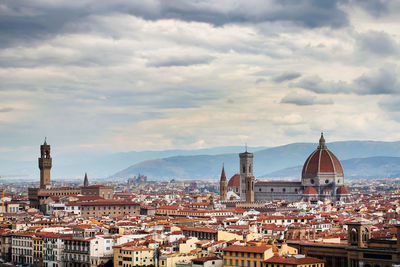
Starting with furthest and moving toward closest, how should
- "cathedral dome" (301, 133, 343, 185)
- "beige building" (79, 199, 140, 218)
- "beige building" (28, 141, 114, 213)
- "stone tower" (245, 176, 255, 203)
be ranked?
"cathedral dome" (301, 133, 343, 185), "stone tower" (245, 176, 255, 203), "beige building" (28, 141, 114, 213), "beige building" (79, 199, 140, 218)

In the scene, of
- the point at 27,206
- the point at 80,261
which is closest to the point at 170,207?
the point at 27,206

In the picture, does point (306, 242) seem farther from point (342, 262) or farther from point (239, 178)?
point (239, 178)

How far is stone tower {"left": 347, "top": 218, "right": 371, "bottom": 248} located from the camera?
53.4m

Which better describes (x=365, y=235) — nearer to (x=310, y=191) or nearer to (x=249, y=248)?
(x=249, y=248)

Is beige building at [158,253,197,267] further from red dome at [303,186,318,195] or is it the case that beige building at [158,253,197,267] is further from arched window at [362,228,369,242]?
red dome at [303,186,318,195]

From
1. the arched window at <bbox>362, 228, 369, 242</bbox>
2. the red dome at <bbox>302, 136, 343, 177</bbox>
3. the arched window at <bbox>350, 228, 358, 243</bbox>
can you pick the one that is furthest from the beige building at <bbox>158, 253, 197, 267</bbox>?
the red dome at <bbox>302, 136, 343, 177</bbox>

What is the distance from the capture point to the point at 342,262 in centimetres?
5506

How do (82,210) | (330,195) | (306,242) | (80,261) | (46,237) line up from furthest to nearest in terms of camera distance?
1. (330,195)
2. (82,210)
3. (46,237)
4. (80,261)
5. (306,242)

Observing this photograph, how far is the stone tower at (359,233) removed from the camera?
53438 mm

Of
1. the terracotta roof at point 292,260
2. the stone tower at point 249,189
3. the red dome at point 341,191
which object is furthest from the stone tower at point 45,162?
the terracotta roof at point 292,260

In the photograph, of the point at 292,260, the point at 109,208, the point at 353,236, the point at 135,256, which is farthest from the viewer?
the point at 109,208

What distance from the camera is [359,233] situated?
2108 inches

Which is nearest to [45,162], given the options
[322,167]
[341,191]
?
[322,167]

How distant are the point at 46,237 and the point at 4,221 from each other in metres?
29.7
